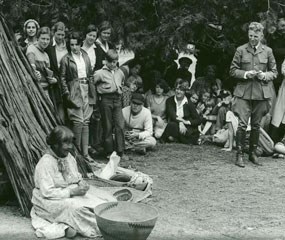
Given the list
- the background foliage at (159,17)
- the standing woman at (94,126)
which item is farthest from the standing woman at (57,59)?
the background foliage at (159,17)

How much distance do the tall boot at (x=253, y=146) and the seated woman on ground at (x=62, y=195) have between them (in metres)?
3.64

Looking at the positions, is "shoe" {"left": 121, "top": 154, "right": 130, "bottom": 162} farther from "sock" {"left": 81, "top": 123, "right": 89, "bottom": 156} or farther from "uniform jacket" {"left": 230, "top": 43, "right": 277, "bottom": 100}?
"uniform jacket" {"left": 230, "top": 43, "right": 277, "bottom": 100}

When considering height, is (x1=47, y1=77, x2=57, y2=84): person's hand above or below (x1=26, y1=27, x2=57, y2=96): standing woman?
below

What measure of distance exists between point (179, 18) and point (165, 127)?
1830mm

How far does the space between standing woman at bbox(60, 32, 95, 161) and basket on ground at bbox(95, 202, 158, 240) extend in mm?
2954

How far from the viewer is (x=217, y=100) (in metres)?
11.9

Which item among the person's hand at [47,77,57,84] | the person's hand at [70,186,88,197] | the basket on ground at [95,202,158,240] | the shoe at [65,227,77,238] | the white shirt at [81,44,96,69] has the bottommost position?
the shoe at [65,227,77,238]

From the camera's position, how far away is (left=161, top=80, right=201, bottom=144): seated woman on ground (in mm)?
11391

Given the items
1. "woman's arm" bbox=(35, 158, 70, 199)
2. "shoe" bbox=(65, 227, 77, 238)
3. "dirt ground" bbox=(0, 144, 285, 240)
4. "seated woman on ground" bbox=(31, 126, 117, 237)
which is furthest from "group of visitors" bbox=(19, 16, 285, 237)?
"shoe" bbox=(65, 227, 77, 238)

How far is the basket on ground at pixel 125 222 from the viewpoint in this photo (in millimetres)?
5785

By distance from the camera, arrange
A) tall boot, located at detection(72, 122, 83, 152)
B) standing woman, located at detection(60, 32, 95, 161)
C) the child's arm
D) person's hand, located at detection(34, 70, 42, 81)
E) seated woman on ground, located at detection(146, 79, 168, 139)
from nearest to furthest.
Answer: person's hand, located at detection(34, 70, 42, 81) < standing woman, located at detection(60, 32, 95, 161) < tall boot, located at detection(72, 122, 83, 152) < the child's arm < seated woman on ground, located at detection(146, 79, 168, 139)

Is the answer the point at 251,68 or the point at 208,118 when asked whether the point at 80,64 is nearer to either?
the point at 251,68

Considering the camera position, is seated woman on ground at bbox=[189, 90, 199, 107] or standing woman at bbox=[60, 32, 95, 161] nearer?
standing woman at bbox=[60, 32, 95, 161]

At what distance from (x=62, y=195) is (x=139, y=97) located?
161 inches
